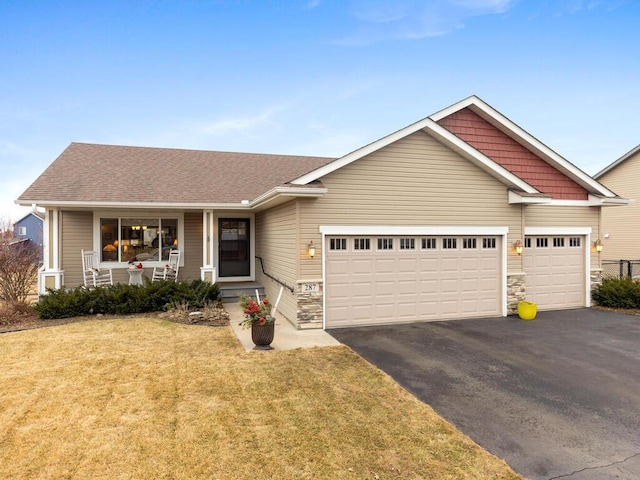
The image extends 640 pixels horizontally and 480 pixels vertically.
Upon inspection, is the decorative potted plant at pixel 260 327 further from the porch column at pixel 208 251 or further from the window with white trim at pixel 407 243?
the porch column at pixel 208 251

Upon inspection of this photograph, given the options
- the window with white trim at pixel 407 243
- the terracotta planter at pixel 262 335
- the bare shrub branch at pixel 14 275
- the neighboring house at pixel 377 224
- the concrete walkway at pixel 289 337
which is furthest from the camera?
the bare shrub branch at pixel 14 275

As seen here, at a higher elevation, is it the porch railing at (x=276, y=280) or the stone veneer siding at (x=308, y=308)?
the porch railing at (x=276, y=280)

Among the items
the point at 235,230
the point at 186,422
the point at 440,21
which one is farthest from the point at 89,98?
the point at 186,422

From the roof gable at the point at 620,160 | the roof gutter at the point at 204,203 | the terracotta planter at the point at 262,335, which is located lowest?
the terracotta planter at the point at 262,335

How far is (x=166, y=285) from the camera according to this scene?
33.4 feet

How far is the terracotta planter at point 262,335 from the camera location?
22.4 feet

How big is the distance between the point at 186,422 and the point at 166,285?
22.0 feet

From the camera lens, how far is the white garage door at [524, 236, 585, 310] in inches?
418

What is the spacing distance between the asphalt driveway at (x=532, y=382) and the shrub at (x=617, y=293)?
6.03 ft

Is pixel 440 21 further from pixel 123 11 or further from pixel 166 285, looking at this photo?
pixel 166 285

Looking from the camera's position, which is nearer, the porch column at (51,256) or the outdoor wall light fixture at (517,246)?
the outdoor wall light fixture at (517,246)

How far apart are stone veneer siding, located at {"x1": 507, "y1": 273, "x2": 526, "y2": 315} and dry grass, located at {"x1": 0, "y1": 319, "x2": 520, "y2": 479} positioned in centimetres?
543

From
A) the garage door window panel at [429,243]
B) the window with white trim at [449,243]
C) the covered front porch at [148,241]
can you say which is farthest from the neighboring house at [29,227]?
the window with white trim at [449,243]

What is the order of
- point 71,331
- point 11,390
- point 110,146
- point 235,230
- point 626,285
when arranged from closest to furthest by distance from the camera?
1. point 11,390
2. point 71,331
3. point 626,285
4. point 235,230
5. point 110,146
